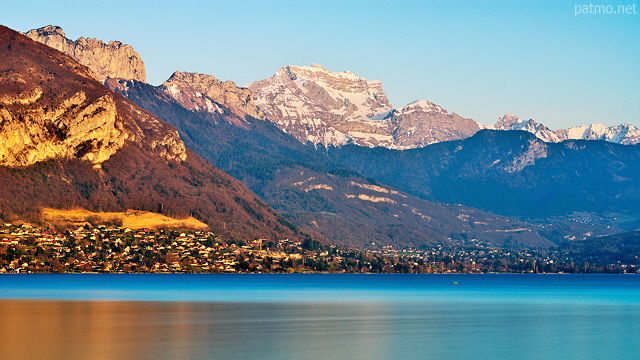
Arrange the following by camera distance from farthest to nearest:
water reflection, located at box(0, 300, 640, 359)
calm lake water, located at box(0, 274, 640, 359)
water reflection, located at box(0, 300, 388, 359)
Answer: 1. calm lake water, located at box(0, 274, 640, 359)
2. water reflection, located at box(0, 300, 640, 359)
3. water reflection, located at box(0, 300, 388, 359)

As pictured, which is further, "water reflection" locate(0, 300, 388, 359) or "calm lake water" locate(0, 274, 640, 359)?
"calm lake water" locate(0, 274, 640, 359)

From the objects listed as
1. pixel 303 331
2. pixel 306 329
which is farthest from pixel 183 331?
pixel 306 329

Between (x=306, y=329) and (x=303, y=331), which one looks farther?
(x=306, y=329)

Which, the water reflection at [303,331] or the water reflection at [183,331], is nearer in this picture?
the water reflection at [183,331]

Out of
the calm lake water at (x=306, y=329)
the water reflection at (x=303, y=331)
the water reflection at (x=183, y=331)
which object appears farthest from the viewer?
the calm lake water at (x=306, y=329)

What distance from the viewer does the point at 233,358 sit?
275ft

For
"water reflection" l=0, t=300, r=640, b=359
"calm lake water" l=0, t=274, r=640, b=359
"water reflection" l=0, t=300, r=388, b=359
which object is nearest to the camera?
"water reflection" l=0, t=300, r=388, b=359

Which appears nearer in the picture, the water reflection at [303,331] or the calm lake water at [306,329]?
the water reflection at [303,331]

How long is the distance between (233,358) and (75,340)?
1982 centimetres

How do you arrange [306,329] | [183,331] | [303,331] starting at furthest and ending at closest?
[306,329] < [303,331] < [183,331]

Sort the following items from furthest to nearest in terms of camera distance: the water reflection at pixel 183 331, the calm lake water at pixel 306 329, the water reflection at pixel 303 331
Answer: the calm lake water at pixel 306 329
the water reflection at pixel 303 331
the water reflection at pixel 183 331

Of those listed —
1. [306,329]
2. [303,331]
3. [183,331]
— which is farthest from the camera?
[306,329]

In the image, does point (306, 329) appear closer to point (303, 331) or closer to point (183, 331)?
point (303, 331)

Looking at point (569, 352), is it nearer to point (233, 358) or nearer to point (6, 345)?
point (233, 358)
